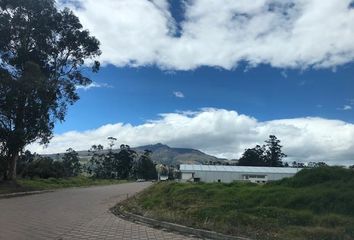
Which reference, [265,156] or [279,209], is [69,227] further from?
[265,156]

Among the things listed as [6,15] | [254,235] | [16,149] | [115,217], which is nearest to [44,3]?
Answer: [6,15]

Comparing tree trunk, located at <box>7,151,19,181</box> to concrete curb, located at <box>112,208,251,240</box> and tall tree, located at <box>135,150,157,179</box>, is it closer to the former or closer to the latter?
concrete curb, located at <box>112,208,251,240</box>

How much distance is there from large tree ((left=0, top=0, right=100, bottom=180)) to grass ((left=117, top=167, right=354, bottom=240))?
1759cm

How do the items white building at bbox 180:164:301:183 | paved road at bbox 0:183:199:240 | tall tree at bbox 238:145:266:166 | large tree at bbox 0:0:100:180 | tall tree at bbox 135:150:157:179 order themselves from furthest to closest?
1. tall tree at bbox 135:150:157:179
2. tall tree at bbox 238:145:266:166
3. white building at bbox 180:164:301:183
4. large tree at bbox 0:0:100:180
5. paved road at bbox 0:183:199:240

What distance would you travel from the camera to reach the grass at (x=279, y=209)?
1158 centimetres

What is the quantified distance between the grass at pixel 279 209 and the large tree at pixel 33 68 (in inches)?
693

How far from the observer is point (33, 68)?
33344 millimetres

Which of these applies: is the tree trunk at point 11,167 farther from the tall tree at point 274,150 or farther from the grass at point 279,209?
the tall tree at point 274,150

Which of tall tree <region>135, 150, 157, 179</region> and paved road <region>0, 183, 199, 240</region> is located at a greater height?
tall tree <region>135, 150, 157, 179</region>

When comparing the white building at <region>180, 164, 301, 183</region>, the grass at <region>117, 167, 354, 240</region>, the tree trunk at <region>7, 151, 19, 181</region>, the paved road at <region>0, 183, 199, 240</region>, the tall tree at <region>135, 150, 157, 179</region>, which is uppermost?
the tall tree at <region>135, 150, 157, 179</region>

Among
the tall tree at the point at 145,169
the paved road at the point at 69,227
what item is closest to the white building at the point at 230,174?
the paved road at the point at 69,227

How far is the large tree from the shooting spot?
33594 millimetres

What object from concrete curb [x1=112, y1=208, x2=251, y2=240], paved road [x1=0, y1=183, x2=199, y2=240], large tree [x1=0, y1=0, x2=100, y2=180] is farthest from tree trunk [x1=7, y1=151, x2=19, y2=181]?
concrete curb [x1=112, y1=208, x2=251, y2=240]

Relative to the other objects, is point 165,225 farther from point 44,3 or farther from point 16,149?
point 44,3
